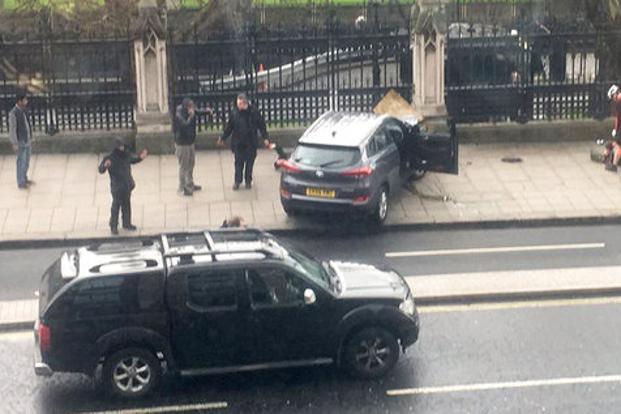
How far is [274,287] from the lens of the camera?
13.5 metres

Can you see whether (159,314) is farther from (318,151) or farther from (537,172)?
(537,172)

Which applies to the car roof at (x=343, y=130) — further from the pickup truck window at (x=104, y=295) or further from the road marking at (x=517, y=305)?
the pickup truck window at (x=104, y=295)

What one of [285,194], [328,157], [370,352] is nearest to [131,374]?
[370,352]

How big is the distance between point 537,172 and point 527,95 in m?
2.74

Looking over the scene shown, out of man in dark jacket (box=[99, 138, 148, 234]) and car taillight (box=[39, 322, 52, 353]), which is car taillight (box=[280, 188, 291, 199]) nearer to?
man in dark jacket (box=[99, 138, 148, 234])

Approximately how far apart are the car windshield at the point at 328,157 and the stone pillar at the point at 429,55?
5388mm

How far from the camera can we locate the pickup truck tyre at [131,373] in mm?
13234

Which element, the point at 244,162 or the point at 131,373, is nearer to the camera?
the point at 131,373

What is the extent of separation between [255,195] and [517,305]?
6.56 metres

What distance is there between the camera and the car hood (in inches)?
545

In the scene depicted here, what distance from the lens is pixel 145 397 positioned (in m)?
13.4

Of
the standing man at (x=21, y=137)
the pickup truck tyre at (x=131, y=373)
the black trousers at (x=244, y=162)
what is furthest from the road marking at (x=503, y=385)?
the standing man at (x=21, y=137)

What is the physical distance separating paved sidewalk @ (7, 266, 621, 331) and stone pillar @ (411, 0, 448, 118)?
25.7ft

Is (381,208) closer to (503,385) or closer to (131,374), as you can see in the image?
(503,385)
